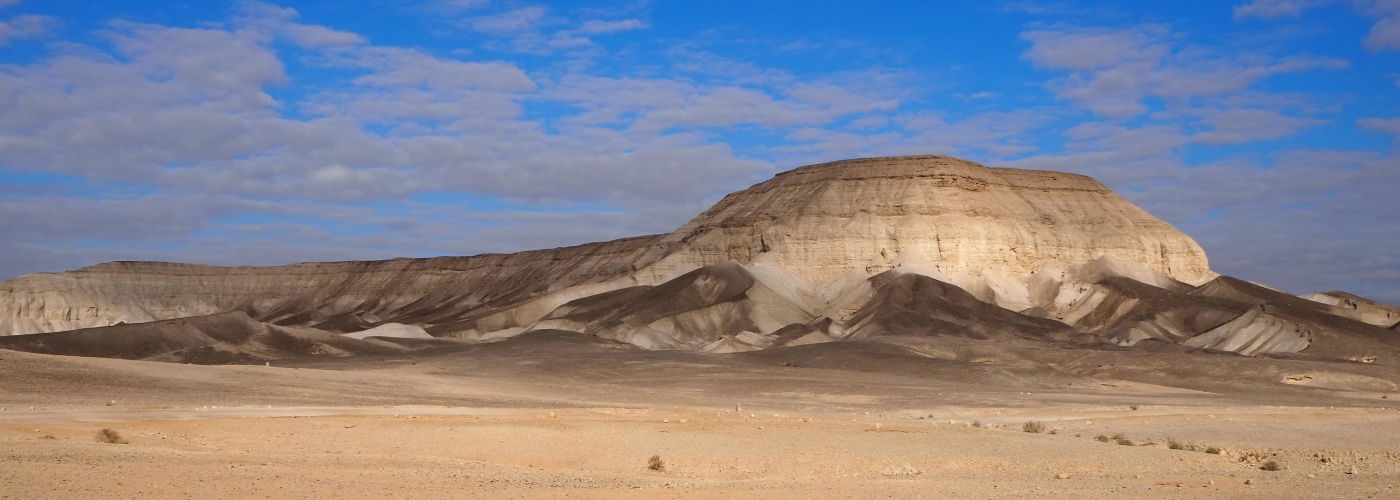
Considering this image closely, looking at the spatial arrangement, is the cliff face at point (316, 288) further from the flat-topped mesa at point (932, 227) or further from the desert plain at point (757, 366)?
the flat-topped mesa at point (932, 227)

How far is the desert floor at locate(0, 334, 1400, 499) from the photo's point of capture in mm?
15703

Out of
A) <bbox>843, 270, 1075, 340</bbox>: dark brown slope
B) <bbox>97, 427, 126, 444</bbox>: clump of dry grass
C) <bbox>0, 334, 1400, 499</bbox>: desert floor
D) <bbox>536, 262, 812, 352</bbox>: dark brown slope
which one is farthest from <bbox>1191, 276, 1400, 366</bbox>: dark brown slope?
<bbox>97, 427, 126, 444</bbox>: clump of dry grass

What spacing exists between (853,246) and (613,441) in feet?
237

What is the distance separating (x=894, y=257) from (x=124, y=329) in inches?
1931

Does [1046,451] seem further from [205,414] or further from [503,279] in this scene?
[503,279]

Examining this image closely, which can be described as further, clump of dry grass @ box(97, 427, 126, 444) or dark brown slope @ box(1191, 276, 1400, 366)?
dark brown slope @ box(1191, 276, 1400, 366)

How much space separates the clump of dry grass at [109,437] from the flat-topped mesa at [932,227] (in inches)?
2962

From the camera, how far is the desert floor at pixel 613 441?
51.5 ft

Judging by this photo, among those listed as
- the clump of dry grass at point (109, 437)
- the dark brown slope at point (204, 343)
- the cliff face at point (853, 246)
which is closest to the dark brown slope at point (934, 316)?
the cliff face at point (853, 246)

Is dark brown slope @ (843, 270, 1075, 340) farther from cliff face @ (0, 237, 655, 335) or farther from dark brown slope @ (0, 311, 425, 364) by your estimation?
dark brown slope @ (0, 311, 425, 364)

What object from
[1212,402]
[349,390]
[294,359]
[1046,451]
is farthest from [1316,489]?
[294,359]

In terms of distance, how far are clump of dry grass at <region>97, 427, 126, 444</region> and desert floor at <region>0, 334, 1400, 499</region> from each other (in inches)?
8.5

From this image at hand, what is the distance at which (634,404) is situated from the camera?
37.7 metres

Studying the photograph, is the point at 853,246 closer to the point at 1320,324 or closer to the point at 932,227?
the point at 932,227
